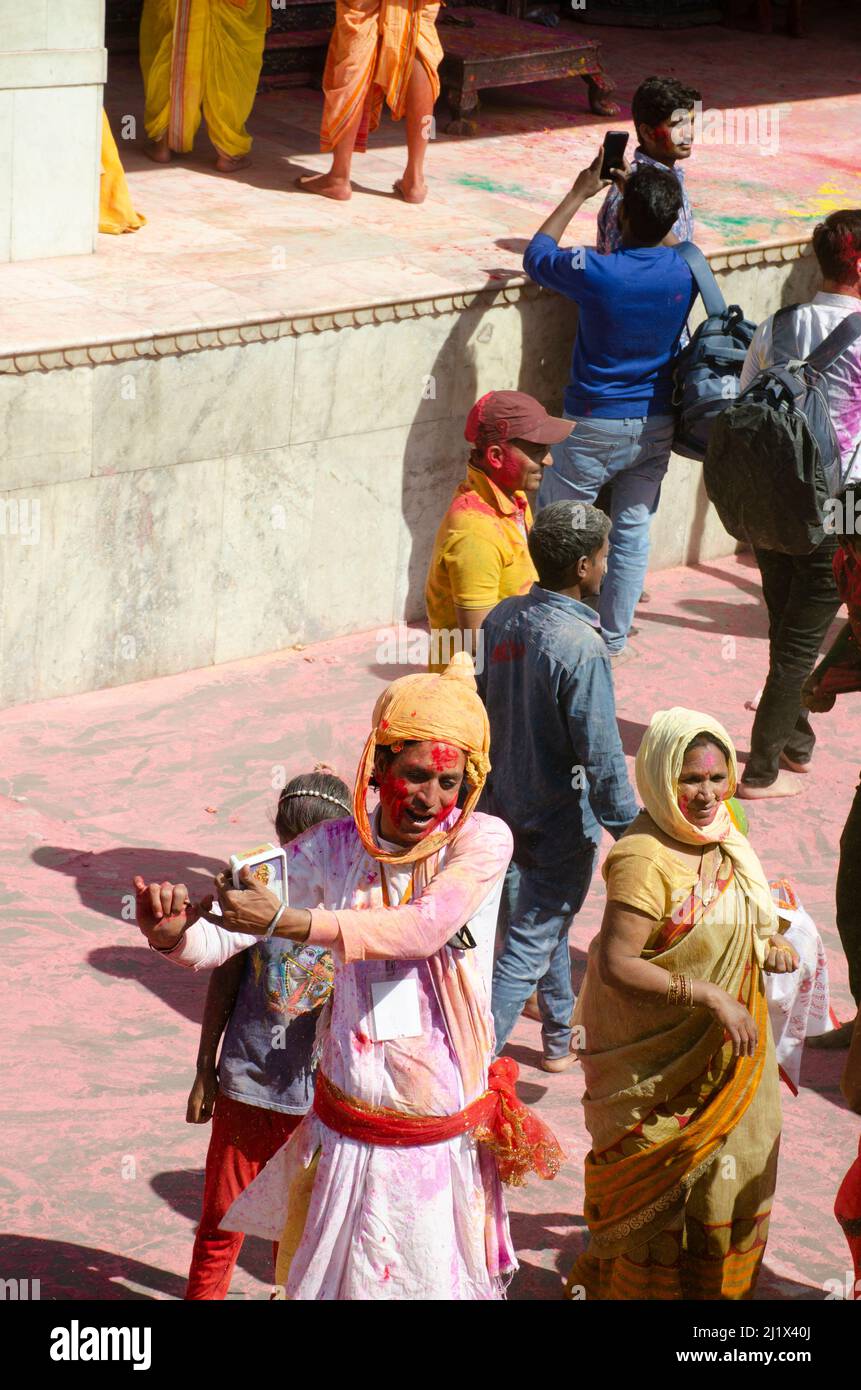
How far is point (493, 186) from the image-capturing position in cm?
937

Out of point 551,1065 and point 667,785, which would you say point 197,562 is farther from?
point 667,785

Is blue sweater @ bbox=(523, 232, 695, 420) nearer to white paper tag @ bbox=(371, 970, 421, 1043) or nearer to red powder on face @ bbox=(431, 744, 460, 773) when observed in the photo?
red powder on face @ bbox=(431, 744, 460, 773)

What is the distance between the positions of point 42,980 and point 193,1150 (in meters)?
0.89

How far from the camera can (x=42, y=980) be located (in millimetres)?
5473

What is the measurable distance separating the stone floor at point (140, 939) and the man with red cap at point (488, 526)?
0.78 m

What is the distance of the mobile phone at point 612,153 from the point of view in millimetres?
7273

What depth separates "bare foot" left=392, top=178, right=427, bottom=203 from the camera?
349 inches

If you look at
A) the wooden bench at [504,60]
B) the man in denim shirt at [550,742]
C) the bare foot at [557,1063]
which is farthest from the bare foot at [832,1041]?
the wooden bench at [504,60]

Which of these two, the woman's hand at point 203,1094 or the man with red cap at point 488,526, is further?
the man with red cap at point 488,526

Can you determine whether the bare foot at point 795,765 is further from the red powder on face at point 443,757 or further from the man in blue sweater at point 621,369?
the red powder on face at point 443,757

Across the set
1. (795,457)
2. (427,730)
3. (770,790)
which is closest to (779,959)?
(427,730)

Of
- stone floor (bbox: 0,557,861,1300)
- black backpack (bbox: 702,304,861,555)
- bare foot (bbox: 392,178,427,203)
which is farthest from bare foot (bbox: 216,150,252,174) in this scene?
black backpack (bbox: 702,304,861,555)

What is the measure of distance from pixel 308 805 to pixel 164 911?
1.06 metres

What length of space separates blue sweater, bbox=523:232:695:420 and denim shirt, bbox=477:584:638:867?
2709 mm
